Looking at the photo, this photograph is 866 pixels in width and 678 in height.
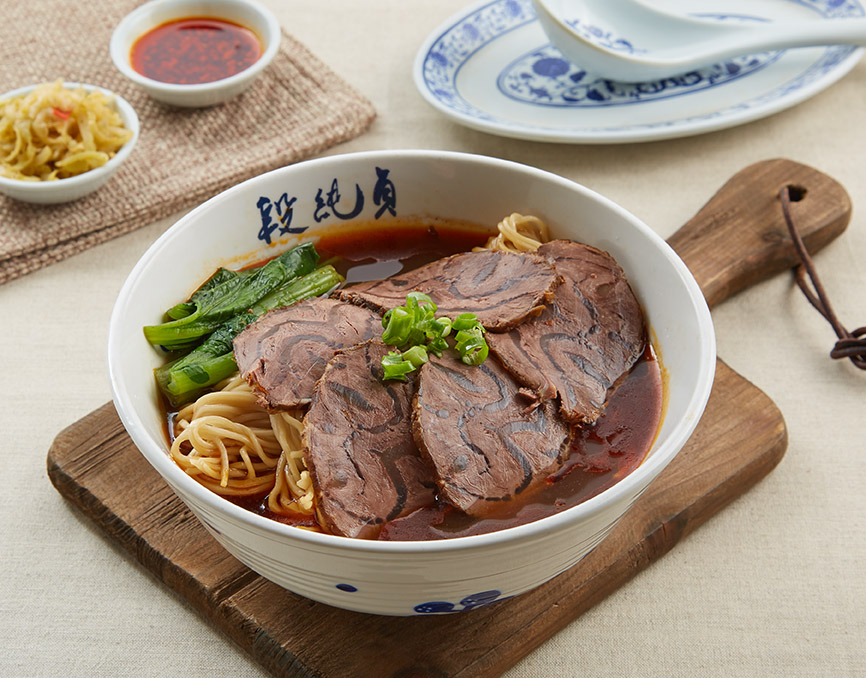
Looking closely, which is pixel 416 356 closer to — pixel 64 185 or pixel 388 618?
pixel 388 618

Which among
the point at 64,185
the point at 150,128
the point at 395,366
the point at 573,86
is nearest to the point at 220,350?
the point at 395,366

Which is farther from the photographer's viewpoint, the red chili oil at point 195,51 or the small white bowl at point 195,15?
the red chili oil at point 195,51

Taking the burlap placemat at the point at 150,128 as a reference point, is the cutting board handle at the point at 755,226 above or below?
above

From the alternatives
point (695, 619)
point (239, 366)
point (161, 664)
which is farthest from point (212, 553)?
point (695, 619)

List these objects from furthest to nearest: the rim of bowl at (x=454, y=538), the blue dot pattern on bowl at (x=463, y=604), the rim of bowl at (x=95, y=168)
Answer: the rim of bowl at (x=95, y=168)
the blue dot pattern on bowl at (x=463, y=604)
the rim of bowl at (x=454, y=538)

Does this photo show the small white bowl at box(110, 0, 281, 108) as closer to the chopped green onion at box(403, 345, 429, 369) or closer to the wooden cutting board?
the wooden cutting board

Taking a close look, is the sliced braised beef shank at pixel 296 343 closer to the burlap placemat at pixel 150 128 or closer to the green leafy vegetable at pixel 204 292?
the green leafy vegetable at pixel 204 292

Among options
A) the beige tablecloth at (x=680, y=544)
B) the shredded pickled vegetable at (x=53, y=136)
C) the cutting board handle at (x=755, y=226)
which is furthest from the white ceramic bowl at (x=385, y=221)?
the shredded pickled vegetable at (x=53, y=136)
